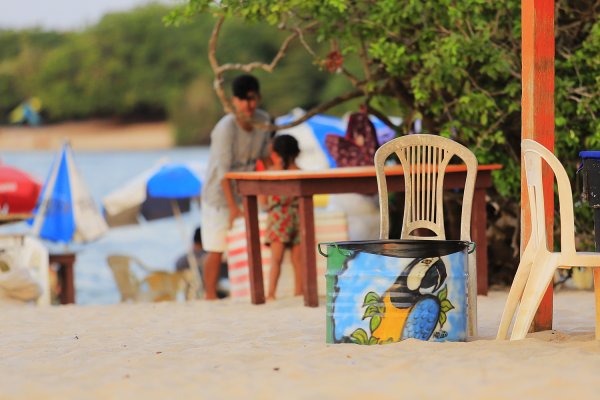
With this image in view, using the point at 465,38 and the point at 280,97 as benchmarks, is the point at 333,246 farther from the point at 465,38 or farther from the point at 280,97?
the point at 280,97

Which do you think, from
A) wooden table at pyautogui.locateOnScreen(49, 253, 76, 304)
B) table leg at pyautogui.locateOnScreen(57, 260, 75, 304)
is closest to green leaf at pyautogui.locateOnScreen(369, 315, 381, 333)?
wooden table at pyautogui.locateOnScreen(49, 253, 76, 304)

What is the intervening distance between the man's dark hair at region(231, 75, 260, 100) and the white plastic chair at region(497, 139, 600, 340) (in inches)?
150

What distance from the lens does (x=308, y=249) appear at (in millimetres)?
8227

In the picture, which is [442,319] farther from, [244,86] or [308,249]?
[244,86]

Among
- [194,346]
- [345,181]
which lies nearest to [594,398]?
[194,346]

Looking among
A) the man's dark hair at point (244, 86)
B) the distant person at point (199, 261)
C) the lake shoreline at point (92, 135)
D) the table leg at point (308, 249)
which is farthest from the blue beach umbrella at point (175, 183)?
the lake shoreline at point (92, 135)

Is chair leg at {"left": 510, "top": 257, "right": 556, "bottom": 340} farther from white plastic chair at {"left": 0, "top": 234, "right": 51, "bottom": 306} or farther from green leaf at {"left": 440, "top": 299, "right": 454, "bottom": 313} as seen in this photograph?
white plastic chair at {"left": 0, "top": 234, "right": 51, "bottom": 306}

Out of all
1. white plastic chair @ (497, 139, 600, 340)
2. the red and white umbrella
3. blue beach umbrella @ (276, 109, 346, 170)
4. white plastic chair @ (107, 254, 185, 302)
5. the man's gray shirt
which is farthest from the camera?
the red and white umbrella

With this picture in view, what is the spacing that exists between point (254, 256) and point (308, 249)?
0.67m

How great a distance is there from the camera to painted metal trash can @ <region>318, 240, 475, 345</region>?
5723 mm

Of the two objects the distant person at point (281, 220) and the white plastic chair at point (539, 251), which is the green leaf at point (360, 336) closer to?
the white plastic chair at point (539, 251)

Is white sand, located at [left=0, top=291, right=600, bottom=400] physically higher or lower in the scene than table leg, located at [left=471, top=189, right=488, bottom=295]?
lower

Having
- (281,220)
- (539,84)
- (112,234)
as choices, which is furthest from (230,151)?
(112,234)

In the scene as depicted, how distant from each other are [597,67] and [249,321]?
126 inches
